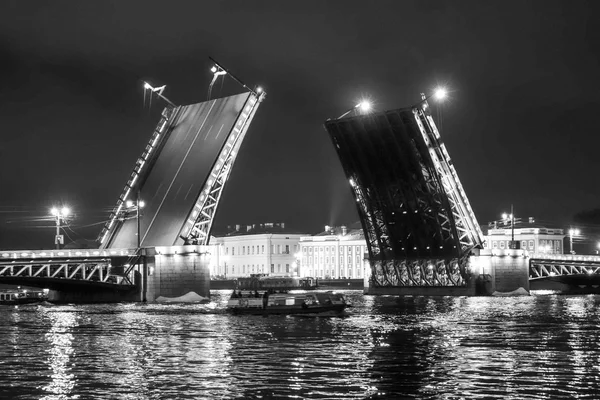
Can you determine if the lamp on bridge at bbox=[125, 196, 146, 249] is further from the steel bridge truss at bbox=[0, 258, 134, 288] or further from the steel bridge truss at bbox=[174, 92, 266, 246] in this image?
the steel bridge truss at bbox=[174, 92, 266, 246]

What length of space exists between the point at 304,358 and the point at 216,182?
32.0 metres

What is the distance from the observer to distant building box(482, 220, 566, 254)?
100m

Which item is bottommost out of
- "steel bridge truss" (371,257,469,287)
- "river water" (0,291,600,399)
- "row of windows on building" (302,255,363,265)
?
"river water" (0,291,600,399)

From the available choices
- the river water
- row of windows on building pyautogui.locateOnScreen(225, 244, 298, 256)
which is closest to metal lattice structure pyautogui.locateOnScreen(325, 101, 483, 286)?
the river water

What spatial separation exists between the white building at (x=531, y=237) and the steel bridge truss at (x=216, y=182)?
5048cm

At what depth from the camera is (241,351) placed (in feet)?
80.6

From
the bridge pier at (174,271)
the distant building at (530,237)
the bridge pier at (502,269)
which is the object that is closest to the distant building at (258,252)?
the distant building at (530,237)

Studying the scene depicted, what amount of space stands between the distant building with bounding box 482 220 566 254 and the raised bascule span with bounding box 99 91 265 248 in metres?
50.4

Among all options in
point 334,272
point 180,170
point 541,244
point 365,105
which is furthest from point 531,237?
point 180,170

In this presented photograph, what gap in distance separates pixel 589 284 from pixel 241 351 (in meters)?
59.8

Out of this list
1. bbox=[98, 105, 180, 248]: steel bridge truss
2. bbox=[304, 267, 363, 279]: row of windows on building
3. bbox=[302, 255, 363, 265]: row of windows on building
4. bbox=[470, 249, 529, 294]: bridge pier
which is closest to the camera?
bbox=[98, 105, 180, 248]: steel bridge truss

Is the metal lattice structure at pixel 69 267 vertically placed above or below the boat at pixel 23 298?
above

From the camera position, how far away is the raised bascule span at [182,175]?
172ft

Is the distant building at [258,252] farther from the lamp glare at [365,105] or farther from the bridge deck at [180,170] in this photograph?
the lamp glare at [365,105]
